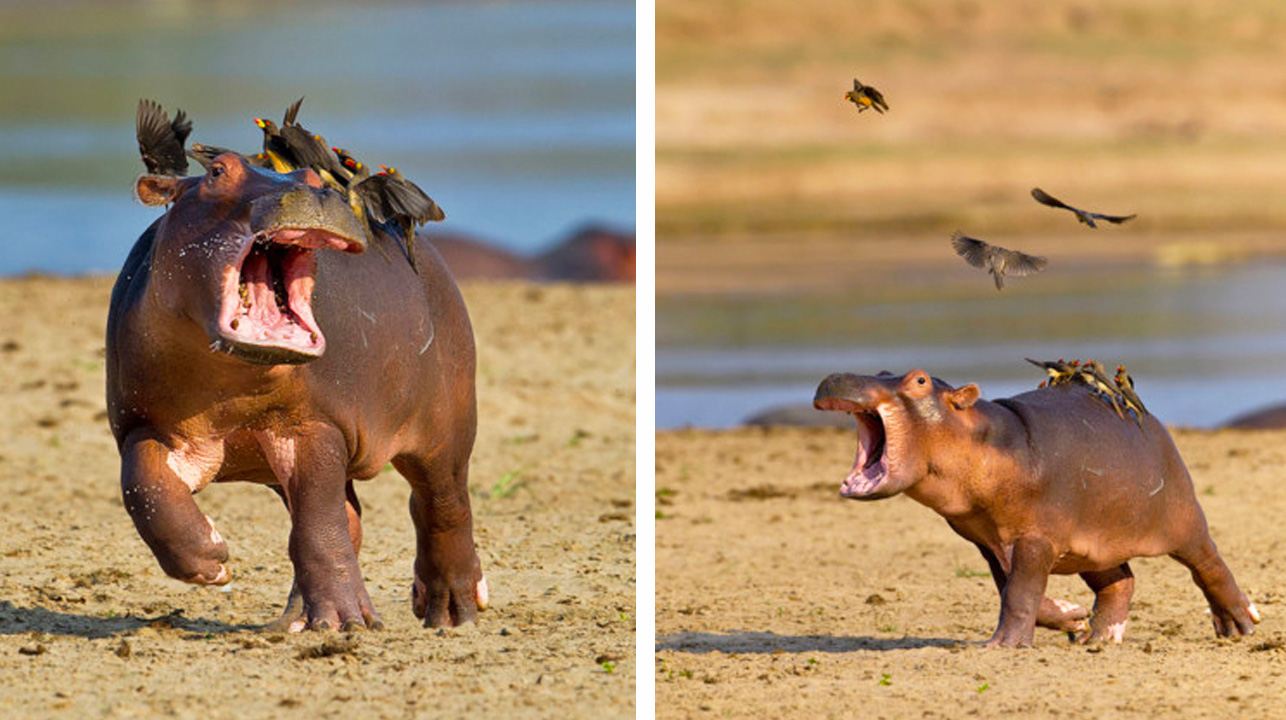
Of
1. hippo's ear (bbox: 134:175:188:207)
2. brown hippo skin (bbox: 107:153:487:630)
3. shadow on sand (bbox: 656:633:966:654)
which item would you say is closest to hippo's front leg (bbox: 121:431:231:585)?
brown hippo skin (bbox: 107:153:487:630)

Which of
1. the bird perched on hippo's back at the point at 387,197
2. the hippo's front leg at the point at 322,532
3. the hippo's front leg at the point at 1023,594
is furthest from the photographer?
the hippo's front leg at the point at 1023,594

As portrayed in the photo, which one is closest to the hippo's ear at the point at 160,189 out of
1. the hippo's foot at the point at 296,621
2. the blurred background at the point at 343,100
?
the hippo's foot at the point at 296,621

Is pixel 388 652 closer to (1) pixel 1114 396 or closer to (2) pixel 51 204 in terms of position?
(1) pixel 1114 396

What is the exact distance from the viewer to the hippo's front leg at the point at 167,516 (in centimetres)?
627

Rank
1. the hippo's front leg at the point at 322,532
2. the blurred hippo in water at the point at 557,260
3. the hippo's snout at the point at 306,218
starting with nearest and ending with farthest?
1. the hippo's snout at the point at 306,218
2. the hippo's front leg at the point at 322,532
3. the blurred hippo in water at the point at 557,260

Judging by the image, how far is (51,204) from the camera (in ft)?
73.6

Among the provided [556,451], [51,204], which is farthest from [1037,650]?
[51,204]

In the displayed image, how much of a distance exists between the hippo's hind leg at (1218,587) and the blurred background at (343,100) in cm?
751

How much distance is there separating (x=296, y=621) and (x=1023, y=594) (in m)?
2.27

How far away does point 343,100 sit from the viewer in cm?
2942

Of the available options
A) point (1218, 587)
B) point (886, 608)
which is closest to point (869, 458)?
point (886, 608)

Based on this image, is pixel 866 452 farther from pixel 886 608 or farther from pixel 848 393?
pixel 886 608

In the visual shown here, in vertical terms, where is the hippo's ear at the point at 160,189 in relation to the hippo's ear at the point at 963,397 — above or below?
above

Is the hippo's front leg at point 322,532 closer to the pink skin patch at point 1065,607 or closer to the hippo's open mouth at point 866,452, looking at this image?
the hippo's open mouth at point 866,452
